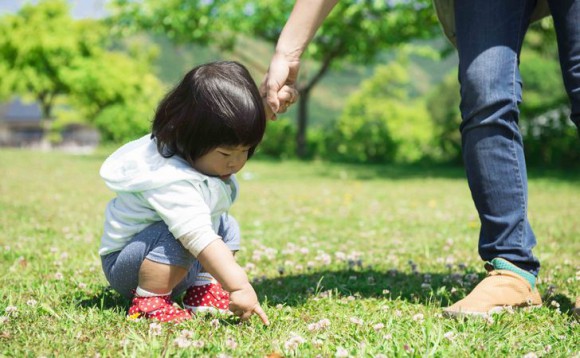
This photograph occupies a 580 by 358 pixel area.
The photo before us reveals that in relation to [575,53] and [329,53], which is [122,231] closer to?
[575,53]

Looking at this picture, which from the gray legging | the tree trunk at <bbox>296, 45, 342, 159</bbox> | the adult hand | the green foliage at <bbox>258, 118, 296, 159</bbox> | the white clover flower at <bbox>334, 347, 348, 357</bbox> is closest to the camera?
the white clover flower at <bbox>334, 347, 348, 357</bbox>

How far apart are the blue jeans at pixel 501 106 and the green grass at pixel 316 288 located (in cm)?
40

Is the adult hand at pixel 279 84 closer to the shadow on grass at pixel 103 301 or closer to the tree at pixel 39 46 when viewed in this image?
the shadow on grass at pixel 103 301

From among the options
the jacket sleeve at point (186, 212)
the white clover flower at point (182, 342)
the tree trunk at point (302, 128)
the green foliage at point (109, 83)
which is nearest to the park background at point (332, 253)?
the white clover flower at point (182, 342)

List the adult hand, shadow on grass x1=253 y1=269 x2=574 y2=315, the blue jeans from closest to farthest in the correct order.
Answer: the adult hand, the blue jeans, shadow on grass x1=253 y1=269 x2=574 y2=315

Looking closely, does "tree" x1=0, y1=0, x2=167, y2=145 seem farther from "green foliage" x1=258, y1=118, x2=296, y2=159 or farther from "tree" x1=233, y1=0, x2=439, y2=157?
"tree" x1=233, y1=0, x2=439, y2=157

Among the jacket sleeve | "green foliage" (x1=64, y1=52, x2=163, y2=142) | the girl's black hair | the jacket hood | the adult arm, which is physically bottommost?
"green foliage" (x1=64, y1=52, x2=163, y2=142)

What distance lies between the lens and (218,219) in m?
2.81

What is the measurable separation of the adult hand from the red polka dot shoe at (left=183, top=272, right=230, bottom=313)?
0.88 metres

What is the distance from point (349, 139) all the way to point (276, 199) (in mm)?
14019

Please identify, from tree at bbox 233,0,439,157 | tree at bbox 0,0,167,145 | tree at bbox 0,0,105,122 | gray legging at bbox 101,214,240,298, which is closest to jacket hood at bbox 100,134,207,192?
gray legging at bbox 101,214,240,298

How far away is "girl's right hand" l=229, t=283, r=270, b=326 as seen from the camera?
241cm

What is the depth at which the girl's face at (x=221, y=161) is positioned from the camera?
2.57 metres

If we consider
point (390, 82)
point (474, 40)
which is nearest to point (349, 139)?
point (474, 40)
